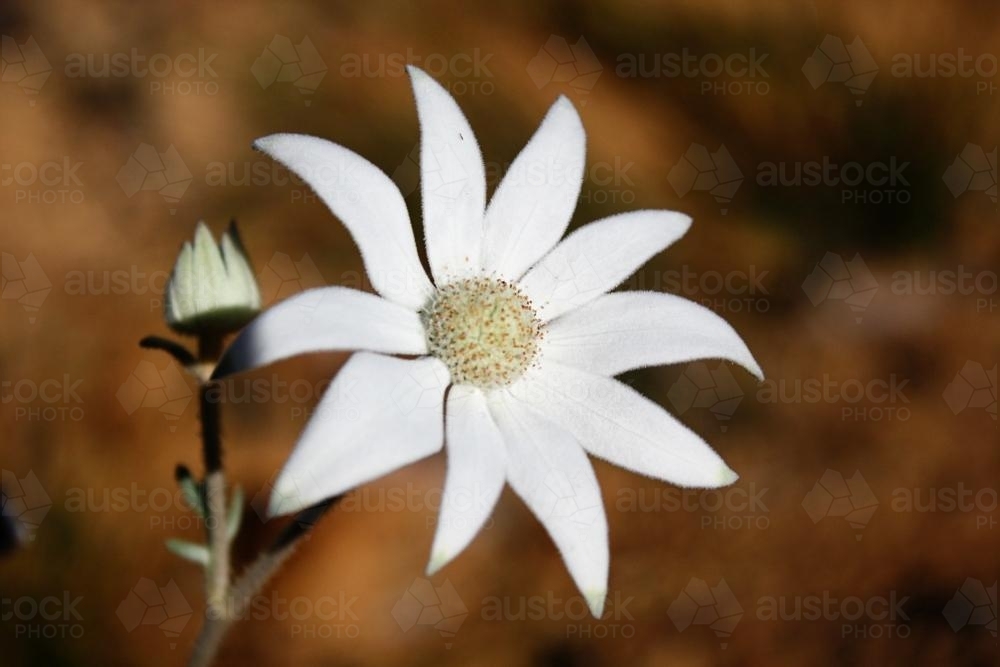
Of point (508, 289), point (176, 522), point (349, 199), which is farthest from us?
point (176, 522)

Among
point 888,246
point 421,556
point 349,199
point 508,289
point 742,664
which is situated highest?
point 349,199

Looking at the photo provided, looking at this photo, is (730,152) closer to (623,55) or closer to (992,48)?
(623,55)

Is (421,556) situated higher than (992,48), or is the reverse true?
(992,48)

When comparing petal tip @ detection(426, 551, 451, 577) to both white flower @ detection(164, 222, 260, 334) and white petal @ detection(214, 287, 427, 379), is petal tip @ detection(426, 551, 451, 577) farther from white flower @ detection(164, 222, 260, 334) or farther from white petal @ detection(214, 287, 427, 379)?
white flower @ detection(164, 222, 260, 334)

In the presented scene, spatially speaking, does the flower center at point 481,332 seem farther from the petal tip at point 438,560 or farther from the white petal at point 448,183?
the petal tip at point 438,560

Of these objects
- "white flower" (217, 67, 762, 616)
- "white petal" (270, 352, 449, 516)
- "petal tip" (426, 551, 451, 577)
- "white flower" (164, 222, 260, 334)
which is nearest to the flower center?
"white flower" (217, 67, 762, 616)

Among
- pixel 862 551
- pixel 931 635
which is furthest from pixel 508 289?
pixel 931 635

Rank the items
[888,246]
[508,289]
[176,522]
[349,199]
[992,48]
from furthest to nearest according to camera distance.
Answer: [992,48] → [888,246] → [176,522] → [508,289] → [349,199]
